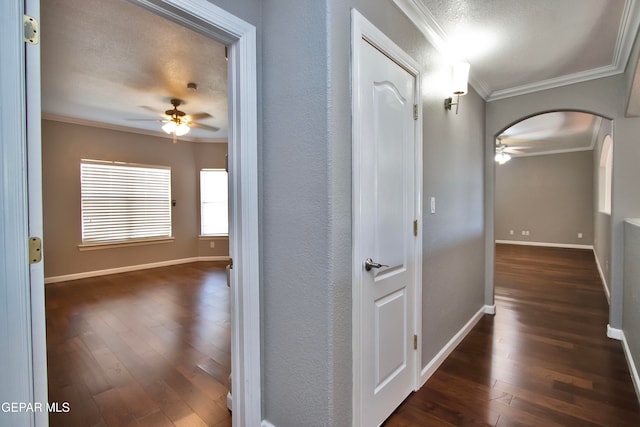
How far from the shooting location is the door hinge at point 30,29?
35.4 inches

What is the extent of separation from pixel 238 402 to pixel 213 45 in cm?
284

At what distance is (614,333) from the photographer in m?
2.76

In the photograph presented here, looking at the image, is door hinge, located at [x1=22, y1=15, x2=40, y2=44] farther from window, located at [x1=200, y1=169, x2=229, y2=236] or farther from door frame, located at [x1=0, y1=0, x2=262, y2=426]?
window, located at [x1=200, y1=169, x2=229, y2=236]

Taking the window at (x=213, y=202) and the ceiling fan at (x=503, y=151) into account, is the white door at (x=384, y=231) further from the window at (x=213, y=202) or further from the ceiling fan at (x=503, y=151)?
the ceiling fan at (x=503, y=151)

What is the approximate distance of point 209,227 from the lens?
6566 mm

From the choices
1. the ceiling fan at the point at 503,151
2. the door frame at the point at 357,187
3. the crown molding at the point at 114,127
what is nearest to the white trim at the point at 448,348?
the door frame at the point at 357,187

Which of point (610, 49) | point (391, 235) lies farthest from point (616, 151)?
point (391, 235)

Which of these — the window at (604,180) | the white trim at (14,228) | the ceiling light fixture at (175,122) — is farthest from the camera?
the window at (604,180)

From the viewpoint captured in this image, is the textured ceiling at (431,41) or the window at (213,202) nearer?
the textured ceiling at (431,41)

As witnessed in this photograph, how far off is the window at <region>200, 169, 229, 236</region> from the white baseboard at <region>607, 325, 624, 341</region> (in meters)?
6.24

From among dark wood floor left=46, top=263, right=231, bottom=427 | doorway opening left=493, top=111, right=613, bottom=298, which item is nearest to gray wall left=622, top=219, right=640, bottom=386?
dark wood floor left=46, top=263, right=231, bottom=427

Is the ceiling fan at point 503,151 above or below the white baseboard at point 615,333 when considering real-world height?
above

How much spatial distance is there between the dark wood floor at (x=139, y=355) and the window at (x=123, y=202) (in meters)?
1.23

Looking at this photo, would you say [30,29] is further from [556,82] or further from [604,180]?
[604,180]
